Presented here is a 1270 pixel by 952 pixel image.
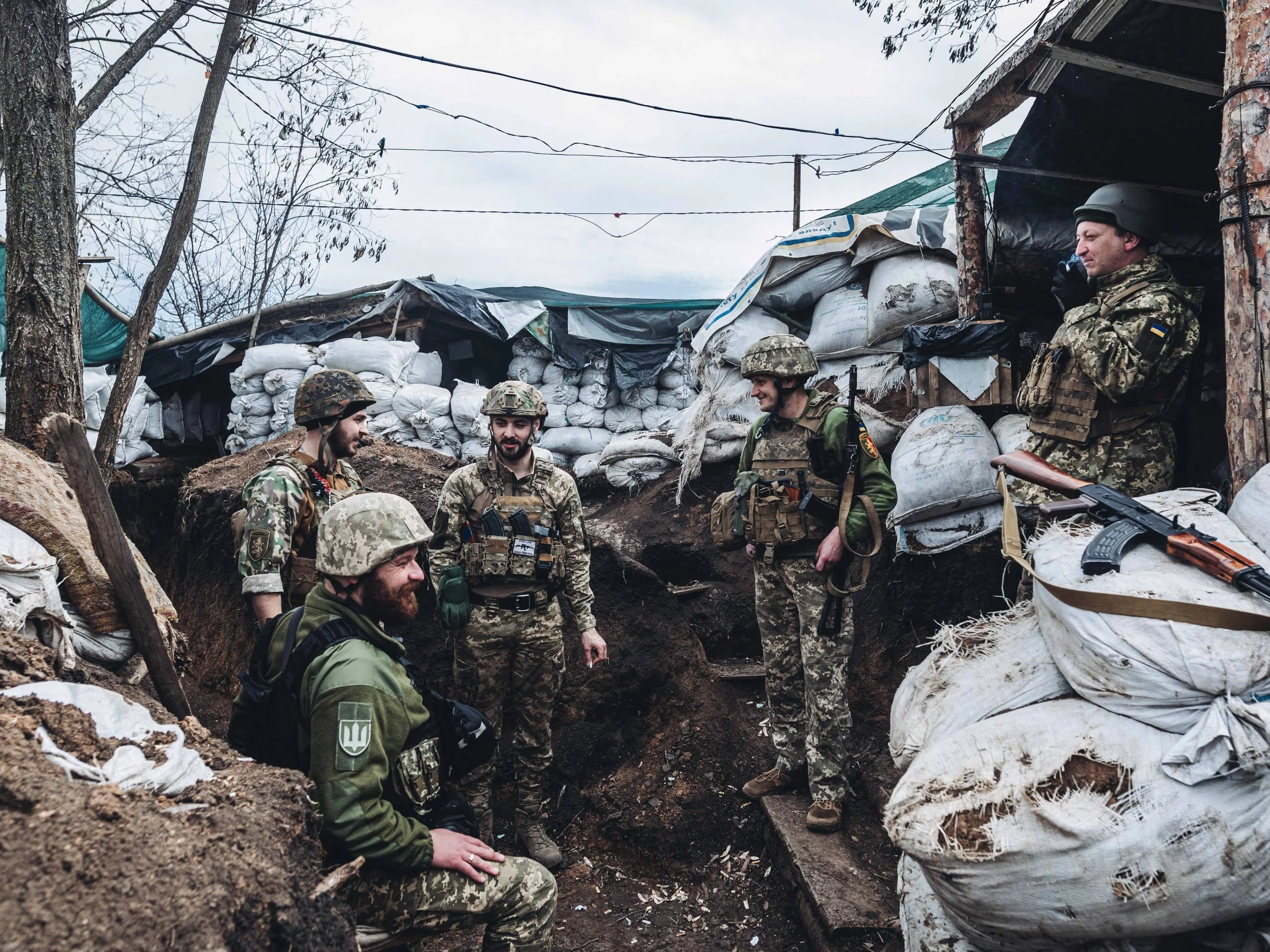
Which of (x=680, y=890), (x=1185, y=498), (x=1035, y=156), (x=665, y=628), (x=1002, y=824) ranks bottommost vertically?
(x=680, y=890)

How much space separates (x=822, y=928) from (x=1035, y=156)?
13.0 ft

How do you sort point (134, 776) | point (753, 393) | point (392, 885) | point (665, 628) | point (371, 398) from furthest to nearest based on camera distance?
1. point (665, 628)
2. point (753, 393)
3. point (371, 398)
4. point (392, 885)
5. point (134, 776)

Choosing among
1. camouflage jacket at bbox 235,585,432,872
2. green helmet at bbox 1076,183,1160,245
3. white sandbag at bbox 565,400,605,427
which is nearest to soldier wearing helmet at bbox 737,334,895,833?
green helmet at bbox 1076,183,1160,245

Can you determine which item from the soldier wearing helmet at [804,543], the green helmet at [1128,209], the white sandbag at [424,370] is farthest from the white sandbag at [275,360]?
the green helmet at [1128,209]

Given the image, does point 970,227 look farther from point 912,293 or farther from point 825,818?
point 825,818

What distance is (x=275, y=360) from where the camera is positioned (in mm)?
8586

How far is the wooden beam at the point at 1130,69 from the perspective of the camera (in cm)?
360

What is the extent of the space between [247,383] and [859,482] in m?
7.24

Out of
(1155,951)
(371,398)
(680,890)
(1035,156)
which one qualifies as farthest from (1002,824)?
(1035,156)

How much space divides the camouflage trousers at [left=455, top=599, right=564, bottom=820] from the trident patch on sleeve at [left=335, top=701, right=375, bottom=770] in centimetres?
181

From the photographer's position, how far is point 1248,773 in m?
1.71

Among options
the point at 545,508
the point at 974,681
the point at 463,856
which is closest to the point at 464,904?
the point at 463,856

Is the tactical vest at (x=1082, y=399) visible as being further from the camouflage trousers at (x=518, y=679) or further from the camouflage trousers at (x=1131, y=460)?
the camouflage trousers at (x=518, y=679)

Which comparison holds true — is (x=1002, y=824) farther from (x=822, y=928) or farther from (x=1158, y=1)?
(x=1158, y=1)
